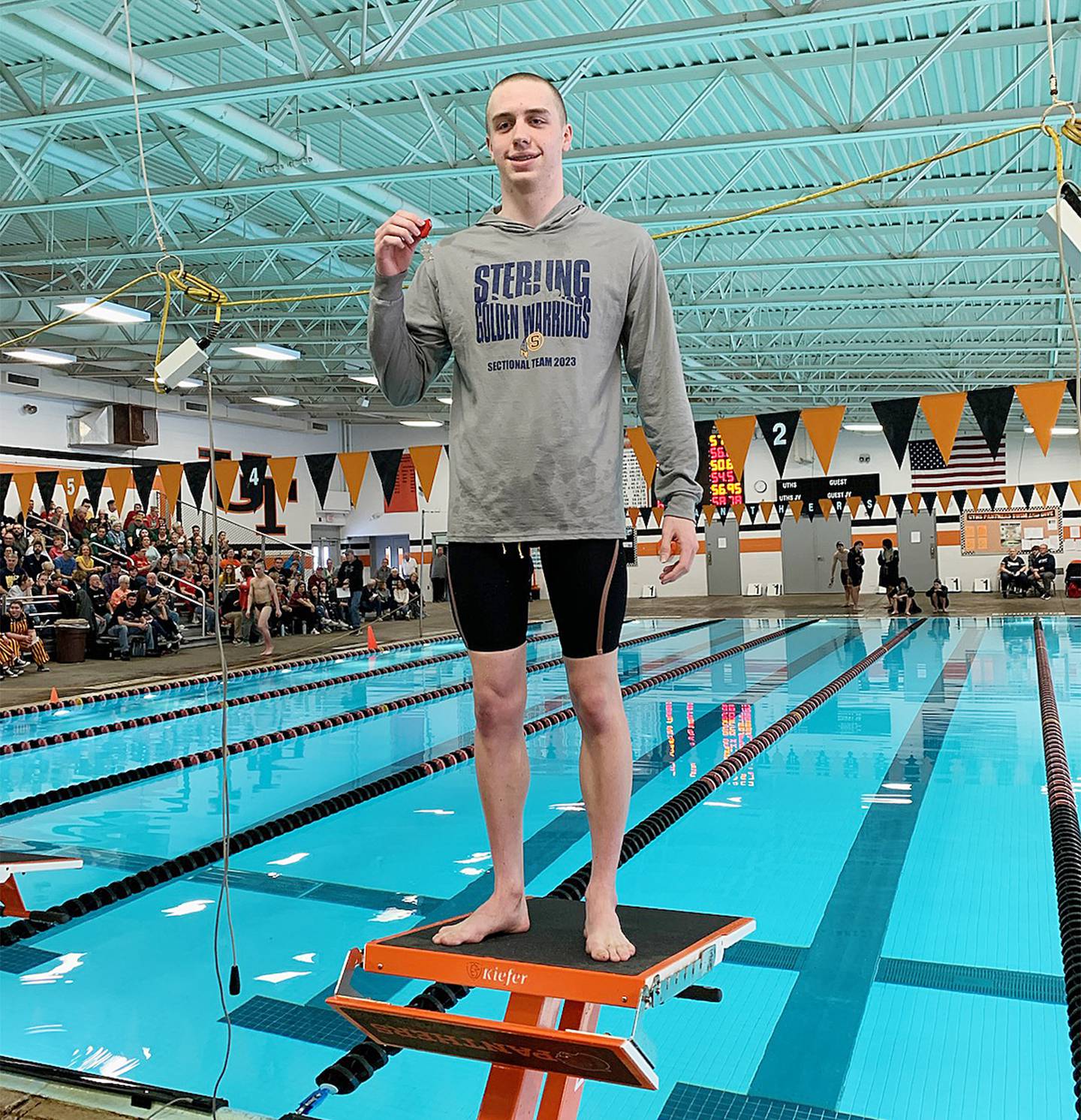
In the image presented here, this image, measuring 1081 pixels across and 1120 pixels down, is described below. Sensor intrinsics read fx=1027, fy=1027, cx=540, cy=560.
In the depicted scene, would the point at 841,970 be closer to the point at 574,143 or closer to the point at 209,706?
the point at 209,706

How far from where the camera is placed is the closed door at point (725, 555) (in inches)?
1111

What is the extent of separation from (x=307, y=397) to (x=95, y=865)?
1982cm

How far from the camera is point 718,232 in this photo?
12602 mm

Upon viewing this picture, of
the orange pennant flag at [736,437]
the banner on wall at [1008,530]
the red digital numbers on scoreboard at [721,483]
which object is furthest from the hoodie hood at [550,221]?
the banner on wall at [1008,530]

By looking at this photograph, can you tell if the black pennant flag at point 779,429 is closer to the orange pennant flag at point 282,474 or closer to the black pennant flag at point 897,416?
the black pennant flag at point 897,416

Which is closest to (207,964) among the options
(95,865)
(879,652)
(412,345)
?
(95,865)

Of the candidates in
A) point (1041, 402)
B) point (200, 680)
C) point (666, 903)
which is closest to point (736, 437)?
point (1041, 402)

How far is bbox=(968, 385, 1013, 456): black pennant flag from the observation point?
414 inches

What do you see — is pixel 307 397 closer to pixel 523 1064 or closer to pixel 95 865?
pixel 95 865

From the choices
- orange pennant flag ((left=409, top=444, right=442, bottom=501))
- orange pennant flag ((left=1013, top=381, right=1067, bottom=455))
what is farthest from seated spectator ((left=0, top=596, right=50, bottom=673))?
orange pennant flag ((left=1013, top=381, right=1067, bottom=455))

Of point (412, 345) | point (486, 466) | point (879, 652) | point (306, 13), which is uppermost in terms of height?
point (306, 13)

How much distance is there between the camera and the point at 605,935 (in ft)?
5.60

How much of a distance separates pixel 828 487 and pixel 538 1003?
80.1ft

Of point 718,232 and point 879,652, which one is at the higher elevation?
point 718,232
